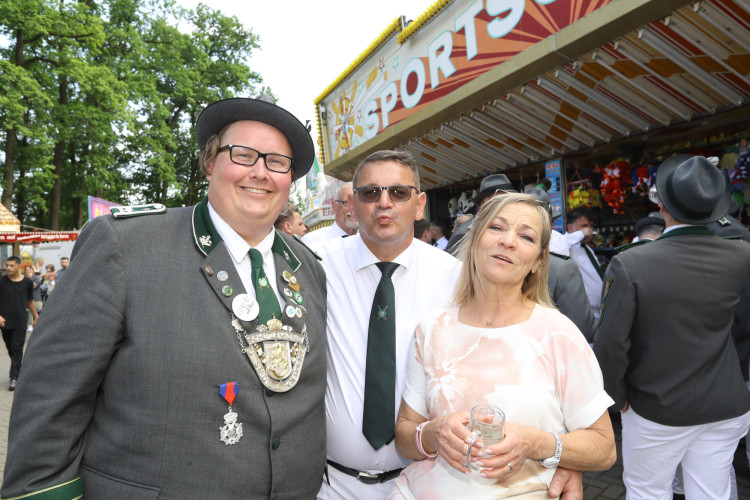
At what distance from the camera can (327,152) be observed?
Result: 41.8ft

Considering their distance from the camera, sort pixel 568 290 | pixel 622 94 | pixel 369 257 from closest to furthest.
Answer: pixel 369 257, pixel 568 290, pixel 622 94

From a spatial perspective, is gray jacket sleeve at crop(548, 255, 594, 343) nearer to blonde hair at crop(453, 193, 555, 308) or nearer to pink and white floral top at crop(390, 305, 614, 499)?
blonde hair at crop(453, 193, 555, 308)

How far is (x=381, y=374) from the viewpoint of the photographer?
2.07 meters

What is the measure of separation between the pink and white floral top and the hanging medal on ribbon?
0.72 metres

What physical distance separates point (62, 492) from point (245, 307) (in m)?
0.73

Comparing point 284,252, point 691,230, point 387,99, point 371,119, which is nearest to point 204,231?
point 284,252

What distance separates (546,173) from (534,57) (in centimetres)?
252

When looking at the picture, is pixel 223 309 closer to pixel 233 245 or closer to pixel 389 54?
pixel 233 245

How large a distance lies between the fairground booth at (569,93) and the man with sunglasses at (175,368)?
4703mm

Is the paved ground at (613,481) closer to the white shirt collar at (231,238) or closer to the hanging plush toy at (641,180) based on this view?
the hanging plush toy at (641,180)

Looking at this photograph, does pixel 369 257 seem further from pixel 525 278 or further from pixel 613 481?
pixel 613 481

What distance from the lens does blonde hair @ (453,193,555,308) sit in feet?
6.44

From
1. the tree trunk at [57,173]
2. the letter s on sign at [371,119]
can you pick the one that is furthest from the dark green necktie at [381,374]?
the tree trunk at [57,173]

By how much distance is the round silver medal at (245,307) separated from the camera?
159 centimetres
